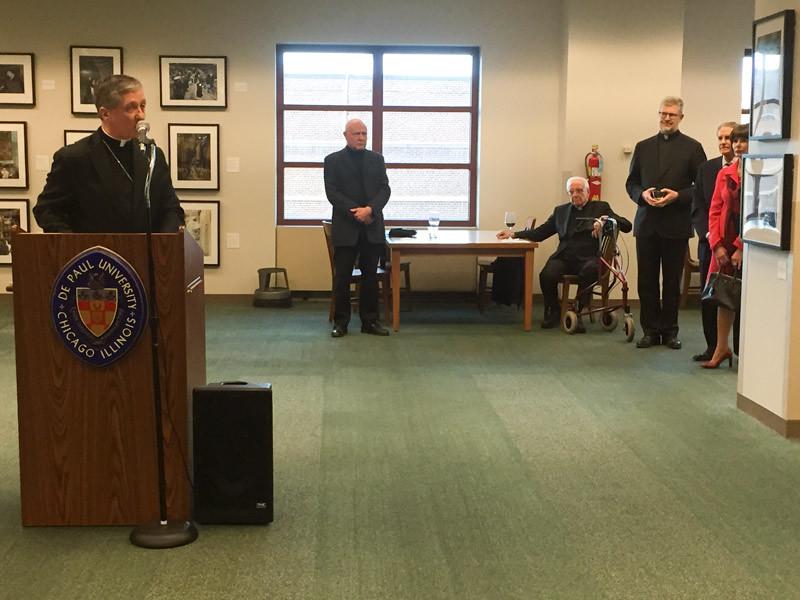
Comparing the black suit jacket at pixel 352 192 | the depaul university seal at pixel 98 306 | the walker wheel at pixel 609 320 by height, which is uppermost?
the black suit jacket at pixel 352 192

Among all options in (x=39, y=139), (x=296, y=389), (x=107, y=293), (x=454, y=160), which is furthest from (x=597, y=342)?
(x=39, y=139)

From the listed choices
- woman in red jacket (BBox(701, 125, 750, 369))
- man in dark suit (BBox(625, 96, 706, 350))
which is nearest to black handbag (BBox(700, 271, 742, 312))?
woman in red jacket (BBox(701, 125, 750, 369))

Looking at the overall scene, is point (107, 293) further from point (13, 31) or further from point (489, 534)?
point (13, 31)

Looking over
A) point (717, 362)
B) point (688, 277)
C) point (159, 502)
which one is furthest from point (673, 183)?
point (159, 502)

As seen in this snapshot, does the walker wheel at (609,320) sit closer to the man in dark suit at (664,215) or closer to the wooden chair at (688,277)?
the man in dark suit at (664,215)

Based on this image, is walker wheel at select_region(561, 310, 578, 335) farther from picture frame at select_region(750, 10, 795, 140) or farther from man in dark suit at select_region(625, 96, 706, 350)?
picture frame at select_region(750, 10, 795, 140)

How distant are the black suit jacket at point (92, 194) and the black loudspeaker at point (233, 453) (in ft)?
2.40

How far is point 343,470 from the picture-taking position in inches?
167

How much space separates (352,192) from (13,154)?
13.0 feet

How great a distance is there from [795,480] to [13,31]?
8381 mm

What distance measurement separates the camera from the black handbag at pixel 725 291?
6059 millimetres

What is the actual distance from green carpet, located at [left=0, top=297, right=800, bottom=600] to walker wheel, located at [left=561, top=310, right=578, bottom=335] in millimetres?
1236

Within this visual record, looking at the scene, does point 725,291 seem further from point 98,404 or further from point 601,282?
point 98,404

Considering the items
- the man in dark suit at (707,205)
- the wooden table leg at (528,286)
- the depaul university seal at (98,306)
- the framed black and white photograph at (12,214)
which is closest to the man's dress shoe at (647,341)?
the man in dark suit at (707,205)
